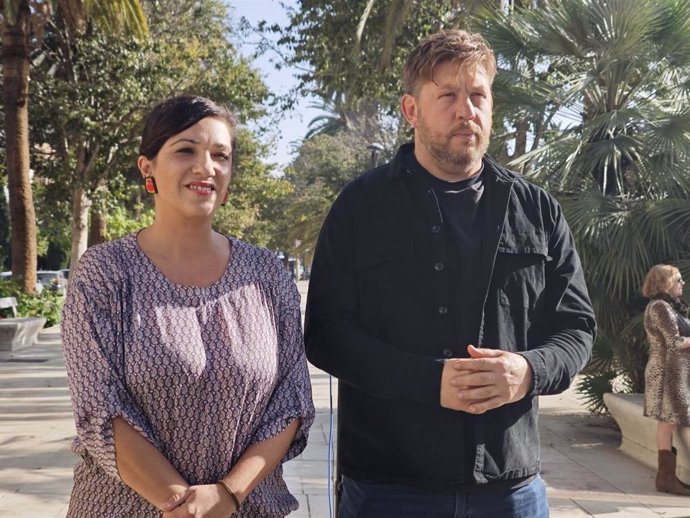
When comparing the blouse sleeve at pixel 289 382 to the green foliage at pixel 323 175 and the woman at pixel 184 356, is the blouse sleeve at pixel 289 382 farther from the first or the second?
the green foliage at pixel 323 175

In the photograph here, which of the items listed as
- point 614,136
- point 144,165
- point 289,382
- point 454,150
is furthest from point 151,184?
point 614,136

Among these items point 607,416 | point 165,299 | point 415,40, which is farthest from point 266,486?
point 415,40

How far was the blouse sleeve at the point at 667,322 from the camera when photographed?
287 inches

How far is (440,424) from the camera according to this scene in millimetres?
2477

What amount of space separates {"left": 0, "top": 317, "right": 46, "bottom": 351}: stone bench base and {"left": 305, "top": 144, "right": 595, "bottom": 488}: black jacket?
14.4 metres

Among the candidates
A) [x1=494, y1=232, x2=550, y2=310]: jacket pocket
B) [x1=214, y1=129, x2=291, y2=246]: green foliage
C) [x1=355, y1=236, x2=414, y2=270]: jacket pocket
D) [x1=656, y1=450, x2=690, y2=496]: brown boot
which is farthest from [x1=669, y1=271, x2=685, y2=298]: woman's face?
[x1=214, y1=129, x2=291, y2=246]: green foliage

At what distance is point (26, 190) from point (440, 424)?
1652 centimetres

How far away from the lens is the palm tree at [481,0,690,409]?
28.8ft

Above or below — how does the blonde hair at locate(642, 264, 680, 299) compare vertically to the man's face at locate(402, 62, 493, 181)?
below

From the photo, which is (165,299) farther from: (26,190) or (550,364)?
(26,190)

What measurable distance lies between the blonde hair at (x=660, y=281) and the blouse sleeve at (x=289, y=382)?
5408mm

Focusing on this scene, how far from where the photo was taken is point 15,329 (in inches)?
630

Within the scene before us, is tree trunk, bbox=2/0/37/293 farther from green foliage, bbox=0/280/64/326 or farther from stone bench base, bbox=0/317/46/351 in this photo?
stone bench base, bbox=0/317/46/351

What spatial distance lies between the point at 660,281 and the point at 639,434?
1.71m
